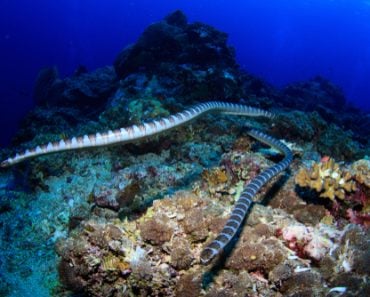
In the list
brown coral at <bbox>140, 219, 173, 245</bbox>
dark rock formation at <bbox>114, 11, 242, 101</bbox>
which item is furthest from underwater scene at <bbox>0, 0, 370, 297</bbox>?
dark rock formation at <bbox>114, 11, 242, 101</bbox>

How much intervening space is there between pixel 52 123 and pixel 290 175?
9.18m

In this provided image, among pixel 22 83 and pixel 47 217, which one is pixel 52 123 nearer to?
pixel 47 217

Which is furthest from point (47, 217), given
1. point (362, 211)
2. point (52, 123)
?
point (52, 123)

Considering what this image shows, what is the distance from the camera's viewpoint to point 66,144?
456cm

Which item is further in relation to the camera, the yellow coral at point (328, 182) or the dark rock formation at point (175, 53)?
the dark rock formation at point (175, 53)

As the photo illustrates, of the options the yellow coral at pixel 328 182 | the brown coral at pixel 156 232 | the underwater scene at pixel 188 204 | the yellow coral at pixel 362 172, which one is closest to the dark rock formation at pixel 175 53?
the underwater scene at pixel 188 204

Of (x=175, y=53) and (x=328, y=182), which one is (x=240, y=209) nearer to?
(x=328, y=182)

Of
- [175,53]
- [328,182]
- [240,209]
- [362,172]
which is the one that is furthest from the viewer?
[175,53]

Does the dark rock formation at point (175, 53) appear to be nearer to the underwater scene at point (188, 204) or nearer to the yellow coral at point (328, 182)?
the underwater scene at point (188, 204)

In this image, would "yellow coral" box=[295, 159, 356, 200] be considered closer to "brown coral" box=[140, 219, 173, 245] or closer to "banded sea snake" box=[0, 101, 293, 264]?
"banded sea snake" box=[0, 101, 293, 264]

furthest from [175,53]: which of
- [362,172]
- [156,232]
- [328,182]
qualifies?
[156,232]

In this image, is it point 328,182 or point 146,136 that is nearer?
point 146,136

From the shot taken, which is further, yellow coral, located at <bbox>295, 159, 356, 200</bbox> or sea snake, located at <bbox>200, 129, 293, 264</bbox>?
yellow coral, located at <bbox>295, 159, 356, 200</bbox>

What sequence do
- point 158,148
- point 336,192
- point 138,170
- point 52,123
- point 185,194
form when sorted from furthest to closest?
point 52,123 → point 158,148 → point 138,170 → point 336,192 → point 185,194
